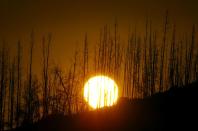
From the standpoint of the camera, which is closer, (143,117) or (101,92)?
Answer: (143,117)

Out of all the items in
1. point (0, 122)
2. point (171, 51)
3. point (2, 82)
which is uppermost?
point (171, 51)

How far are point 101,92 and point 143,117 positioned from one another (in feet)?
113

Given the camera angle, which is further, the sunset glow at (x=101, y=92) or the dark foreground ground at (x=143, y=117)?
the sunset glow at (x=101, y=92)

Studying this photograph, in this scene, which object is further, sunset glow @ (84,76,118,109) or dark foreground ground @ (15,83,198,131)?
sunset glow @ (84,76,118,109)

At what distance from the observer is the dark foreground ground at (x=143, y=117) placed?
50.1 meters

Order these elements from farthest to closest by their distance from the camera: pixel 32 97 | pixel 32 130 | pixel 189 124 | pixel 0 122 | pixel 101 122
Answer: pixel 32 97 < pixel 0 122 < pixel 32 130 < pixel 101 122 < pixel 189 124

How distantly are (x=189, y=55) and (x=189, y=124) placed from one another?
47704 millimetres

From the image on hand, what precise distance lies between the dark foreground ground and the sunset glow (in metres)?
17.1

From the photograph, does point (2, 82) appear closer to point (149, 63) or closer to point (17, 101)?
point (17, 101)

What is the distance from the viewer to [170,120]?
50500mm

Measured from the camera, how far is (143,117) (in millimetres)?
55062

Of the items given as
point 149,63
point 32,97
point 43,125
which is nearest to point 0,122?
point 32,97

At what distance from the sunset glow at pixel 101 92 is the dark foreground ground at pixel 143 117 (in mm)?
17083

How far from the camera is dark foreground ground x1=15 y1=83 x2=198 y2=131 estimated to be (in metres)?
50.1
